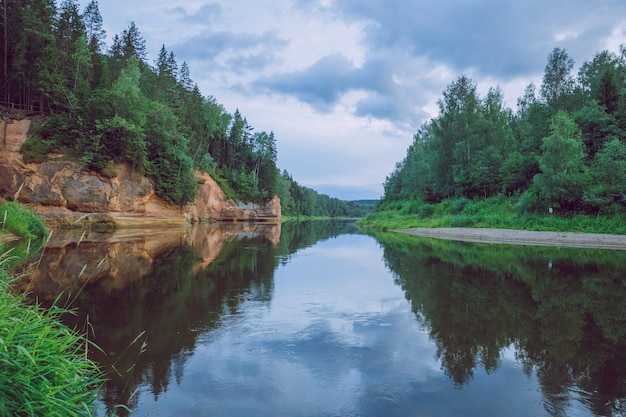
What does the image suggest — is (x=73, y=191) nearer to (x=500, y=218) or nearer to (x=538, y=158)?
(x=500, y=218)

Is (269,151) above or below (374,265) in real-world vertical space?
above

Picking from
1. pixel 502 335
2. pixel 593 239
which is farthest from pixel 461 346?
pixel 593 239

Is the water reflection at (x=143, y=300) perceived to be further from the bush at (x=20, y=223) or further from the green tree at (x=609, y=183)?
the green tree at (x=609, y=183)

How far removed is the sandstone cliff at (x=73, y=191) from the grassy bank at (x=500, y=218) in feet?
109

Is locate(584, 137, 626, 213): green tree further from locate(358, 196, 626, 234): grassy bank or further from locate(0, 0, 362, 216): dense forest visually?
locate(0, 0, 362, 216): dense forest

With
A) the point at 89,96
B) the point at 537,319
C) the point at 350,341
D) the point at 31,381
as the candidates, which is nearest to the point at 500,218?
the point at 537,319

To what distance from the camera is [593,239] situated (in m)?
30.7

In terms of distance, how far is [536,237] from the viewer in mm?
33375

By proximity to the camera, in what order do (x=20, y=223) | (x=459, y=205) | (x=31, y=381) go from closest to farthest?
1. (x=31, y=381)
2. (x=20, y=223)
3. (x=459, y=205)

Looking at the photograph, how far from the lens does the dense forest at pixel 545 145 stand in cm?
3541

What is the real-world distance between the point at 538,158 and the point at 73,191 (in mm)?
46306

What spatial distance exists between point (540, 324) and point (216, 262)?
13743 millimetres

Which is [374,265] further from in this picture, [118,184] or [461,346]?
[118,184]

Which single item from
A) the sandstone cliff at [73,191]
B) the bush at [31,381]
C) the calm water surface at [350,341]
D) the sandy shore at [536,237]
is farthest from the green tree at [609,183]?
the sandstone cliff at [73,191]
